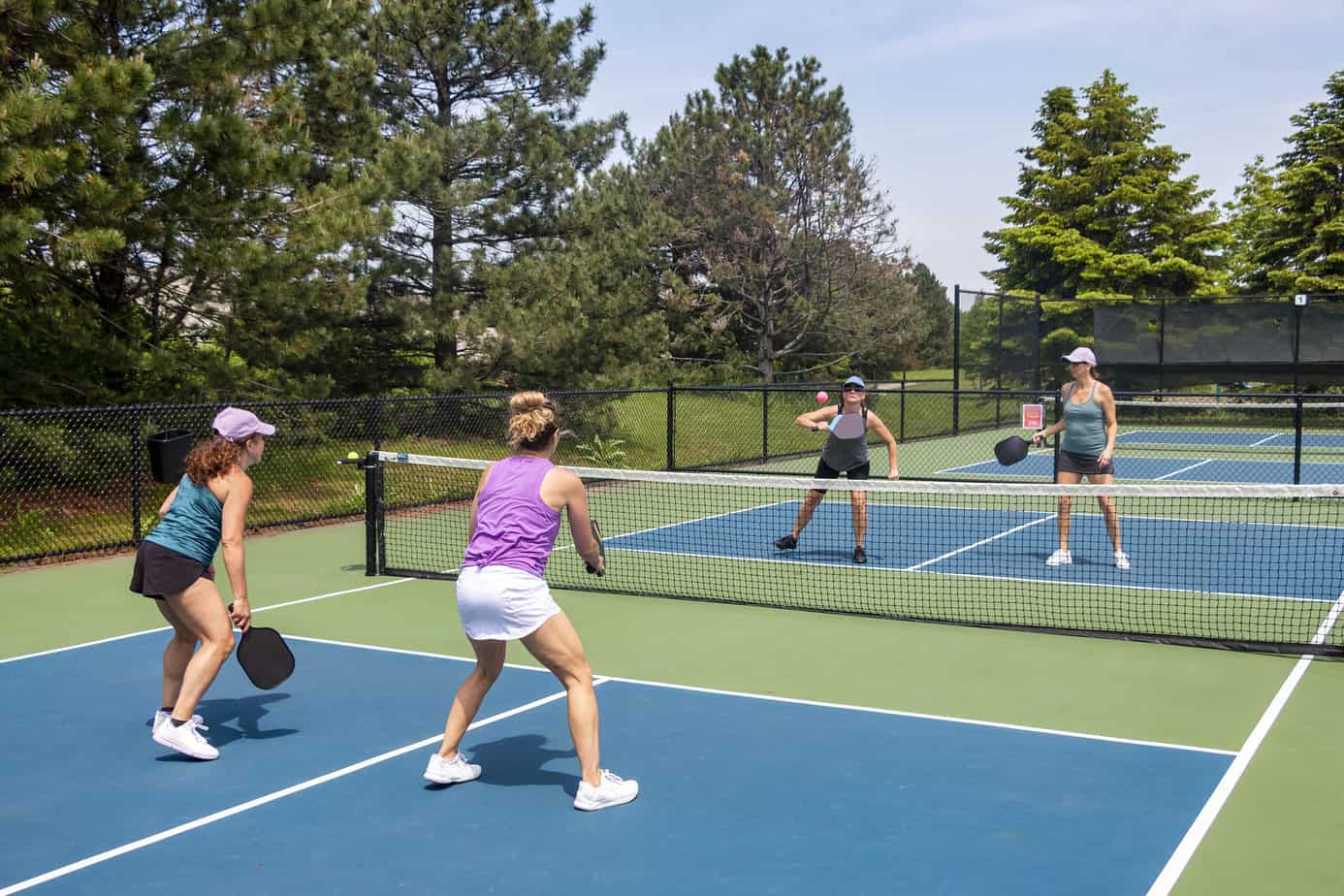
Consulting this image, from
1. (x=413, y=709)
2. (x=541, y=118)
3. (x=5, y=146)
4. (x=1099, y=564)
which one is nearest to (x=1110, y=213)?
(x=541, y=118)

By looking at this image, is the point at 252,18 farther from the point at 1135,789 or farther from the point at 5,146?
the point at 1135,789

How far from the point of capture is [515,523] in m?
5.19

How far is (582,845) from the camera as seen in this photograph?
491 centimetres

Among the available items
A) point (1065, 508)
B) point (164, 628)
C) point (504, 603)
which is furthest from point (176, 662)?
point (1065, 508)

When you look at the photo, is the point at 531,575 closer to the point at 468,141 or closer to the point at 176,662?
the point at 176,662

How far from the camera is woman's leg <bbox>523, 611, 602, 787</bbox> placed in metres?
5.14

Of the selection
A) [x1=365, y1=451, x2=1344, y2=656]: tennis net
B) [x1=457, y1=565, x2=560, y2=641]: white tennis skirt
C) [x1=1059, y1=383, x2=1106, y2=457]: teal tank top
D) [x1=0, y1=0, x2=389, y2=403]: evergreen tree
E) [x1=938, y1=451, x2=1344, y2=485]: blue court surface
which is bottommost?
[x1=365, y1=451, x2=1344, y2=656]: tennis net

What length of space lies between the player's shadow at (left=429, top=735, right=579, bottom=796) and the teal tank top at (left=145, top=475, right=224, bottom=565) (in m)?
1.55

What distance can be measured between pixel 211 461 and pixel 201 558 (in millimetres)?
457

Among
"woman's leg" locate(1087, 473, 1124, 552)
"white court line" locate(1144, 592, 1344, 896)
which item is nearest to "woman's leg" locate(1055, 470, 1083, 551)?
"woman's leg" locate(1087, 473, 1124, 552)

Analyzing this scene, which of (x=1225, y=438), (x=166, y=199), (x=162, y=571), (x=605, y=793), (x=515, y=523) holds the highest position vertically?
(x=166, y=199)

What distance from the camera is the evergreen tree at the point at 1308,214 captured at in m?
37.1

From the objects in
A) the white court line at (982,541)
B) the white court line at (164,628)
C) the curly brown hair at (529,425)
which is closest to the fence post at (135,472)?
the white court line at (164,628)

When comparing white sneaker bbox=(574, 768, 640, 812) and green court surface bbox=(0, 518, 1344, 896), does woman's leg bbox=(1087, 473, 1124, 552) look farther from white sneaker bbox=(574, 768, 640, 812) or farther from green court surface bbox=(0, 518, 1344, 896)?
white sneaker bbox=(574, 768, 640, 812)
